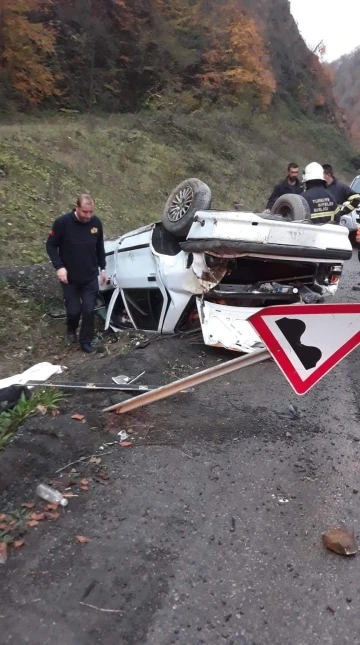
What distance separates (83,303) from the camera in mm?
5309

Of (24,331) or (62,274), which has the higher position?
(62,274)

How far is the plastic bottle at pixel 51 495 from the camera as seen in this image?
2709mm

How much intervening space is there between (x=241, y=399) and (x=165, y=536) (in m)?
1.68

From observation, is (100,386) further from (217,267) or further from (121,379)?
(217,267)

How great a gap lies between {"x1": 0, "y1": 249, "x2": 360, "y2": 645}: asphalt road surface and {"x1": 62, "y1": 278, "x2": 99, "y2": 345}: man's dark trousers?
1.78m

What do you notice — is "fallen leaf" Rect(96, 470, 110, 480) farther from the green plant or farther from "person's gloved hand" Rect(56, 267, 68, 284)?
"person's gloved hand" Rect(56, 267, 68, 284)

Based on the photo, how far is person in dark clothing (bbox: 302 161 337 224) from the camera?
6.52m

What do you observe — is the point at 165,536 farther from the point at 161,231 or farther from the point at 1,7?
the point at 1,7

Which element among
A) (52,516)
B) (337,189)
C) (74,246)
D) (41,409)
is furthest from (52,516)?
(337,189)

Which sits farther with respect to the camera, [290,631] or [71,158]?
[71,158]

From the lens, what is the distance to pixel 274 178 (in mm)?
19984

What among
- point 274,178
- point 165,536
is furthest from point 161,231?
point 274,178

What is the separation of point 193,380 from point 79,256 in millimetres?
2279

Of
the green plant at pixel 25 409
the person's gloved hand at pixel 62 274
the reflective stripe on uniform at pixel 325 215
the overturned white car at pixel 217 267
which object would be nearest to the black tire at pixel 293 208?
the overturned white car at pixel 217 267
